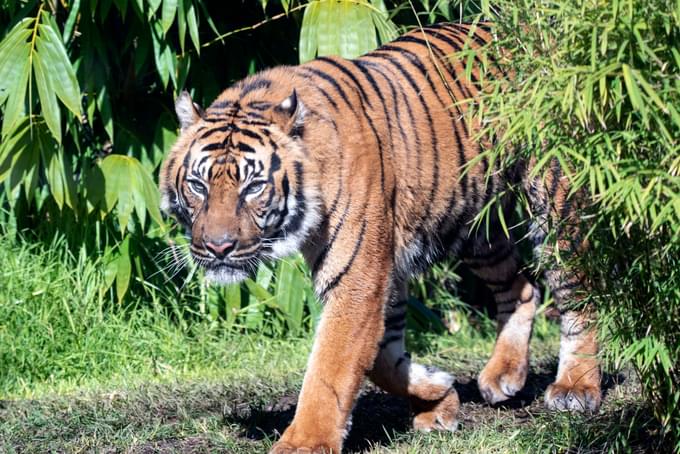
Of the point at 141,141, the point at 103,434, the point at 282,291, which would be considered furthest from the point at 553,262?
the point at 141,141

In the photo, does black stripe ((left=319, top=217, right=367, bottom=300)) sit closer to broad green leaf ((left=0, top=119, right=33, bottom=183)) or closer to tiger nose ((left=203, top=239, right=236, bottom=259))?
tiger nose ((left=203, top=239, right=236, bottom=259))

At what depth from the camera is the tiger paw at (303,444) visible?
3.52 m

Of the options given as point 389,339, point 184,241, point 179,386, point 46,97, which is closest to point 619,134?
point 389,339

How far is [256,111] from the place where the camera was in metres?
3.83

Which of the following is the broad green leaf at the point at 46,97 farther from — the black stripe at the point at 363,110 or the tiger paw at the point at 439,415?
the tiger paw at the point at 439,415

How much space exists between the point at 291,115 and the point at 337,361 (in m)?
0.84

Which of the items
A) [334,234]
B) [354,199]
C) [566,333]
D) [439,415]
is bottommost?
[439,415]

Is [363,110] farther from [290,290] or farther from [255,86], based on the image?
[290,290]

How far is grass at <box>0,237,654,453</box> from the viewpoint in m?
3.84

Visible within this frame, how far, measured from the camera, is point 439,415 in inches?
163

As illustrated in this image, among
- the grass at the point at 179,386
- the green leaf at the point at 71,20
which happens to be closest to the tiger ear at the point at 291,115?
the grass at the point at 179,386

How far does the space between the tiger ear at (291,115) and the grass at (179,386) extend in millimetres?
1089

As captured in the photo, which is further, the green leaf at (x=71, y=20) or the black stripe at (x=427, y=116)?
the green leaf at (x=71, y=20)

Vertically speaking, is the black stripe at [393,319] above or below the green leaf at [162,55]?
below
